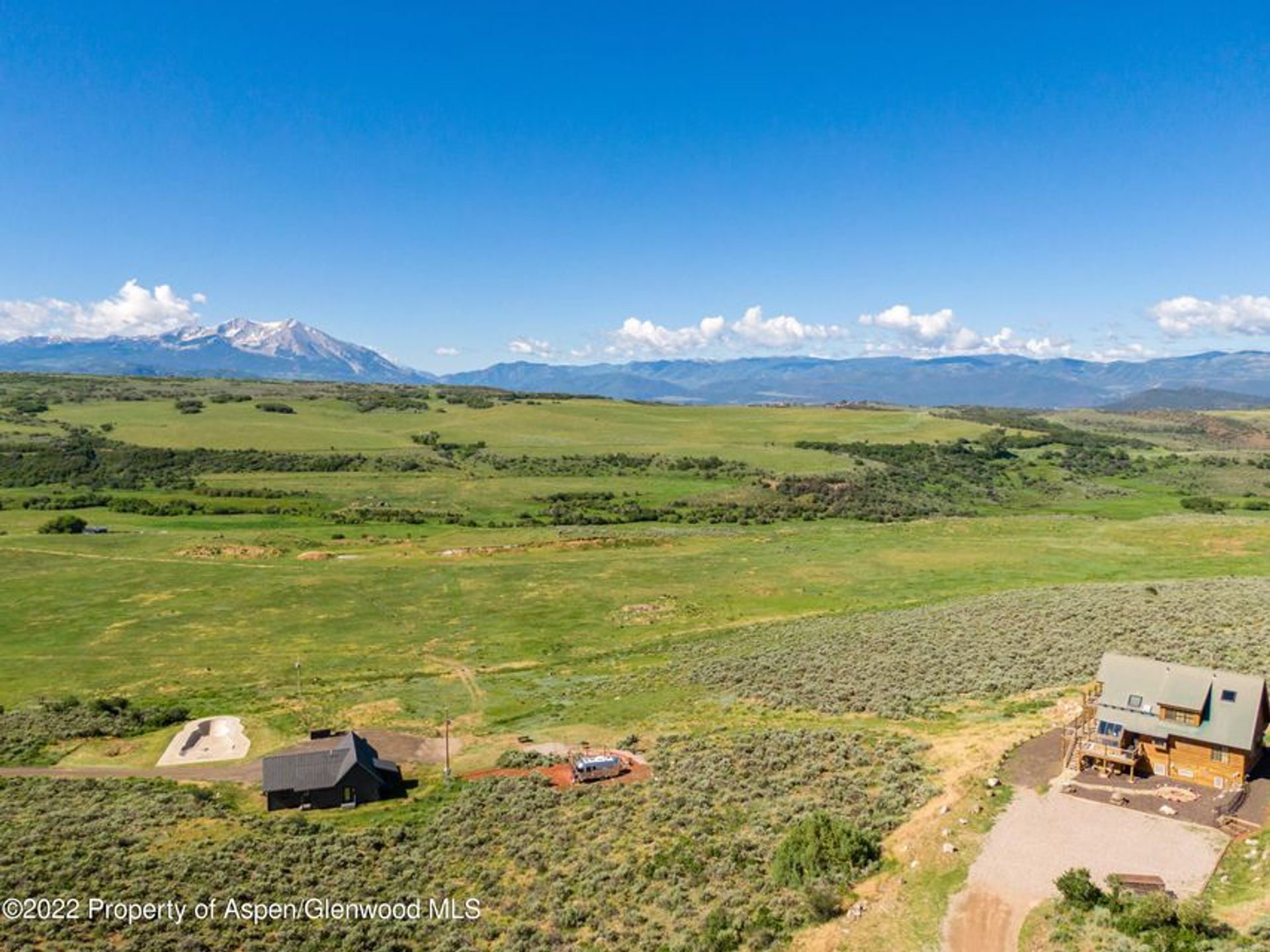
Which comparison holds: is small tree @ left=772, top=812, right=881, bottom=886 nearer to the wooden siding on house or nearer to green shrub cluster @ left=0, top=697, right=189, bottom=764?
the wooden siding on house

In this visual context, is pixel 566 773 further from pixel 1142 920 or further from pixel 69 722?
pixel 69 722

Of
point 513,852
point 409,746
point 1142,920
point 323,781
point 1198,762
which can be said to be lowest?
point 409,746

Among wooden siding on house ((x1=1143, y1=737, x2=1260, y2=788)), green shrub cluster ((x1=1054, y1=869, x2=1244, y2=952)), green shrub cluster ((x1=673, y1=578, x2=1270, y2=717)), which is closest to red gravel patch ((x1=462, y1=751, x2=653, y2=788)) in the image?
green shrub cluster ((x1=673, y1=578, x2=1270, y2=717))

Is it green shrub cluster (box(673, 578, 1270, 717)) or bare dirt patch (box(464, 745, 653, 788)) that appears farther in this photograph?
green shrub cluster (box(673, 578, 1270, 717))

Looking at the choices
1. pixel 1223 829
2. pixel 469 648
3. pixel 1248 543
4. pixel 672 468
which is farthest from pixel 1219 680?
pixel 672 468

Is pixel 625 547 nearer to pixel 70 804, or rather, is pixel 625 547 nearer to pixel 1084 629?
pixel 1084 629

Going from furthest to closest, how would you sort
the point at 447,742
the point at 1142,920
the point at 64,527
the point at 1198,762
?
the point at 64,527 → the point at 447,742 → the point at 1198,762 → the point at 1142,920

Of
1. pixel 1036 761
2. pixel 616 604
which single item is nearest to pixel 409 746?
pixel 1036 761
